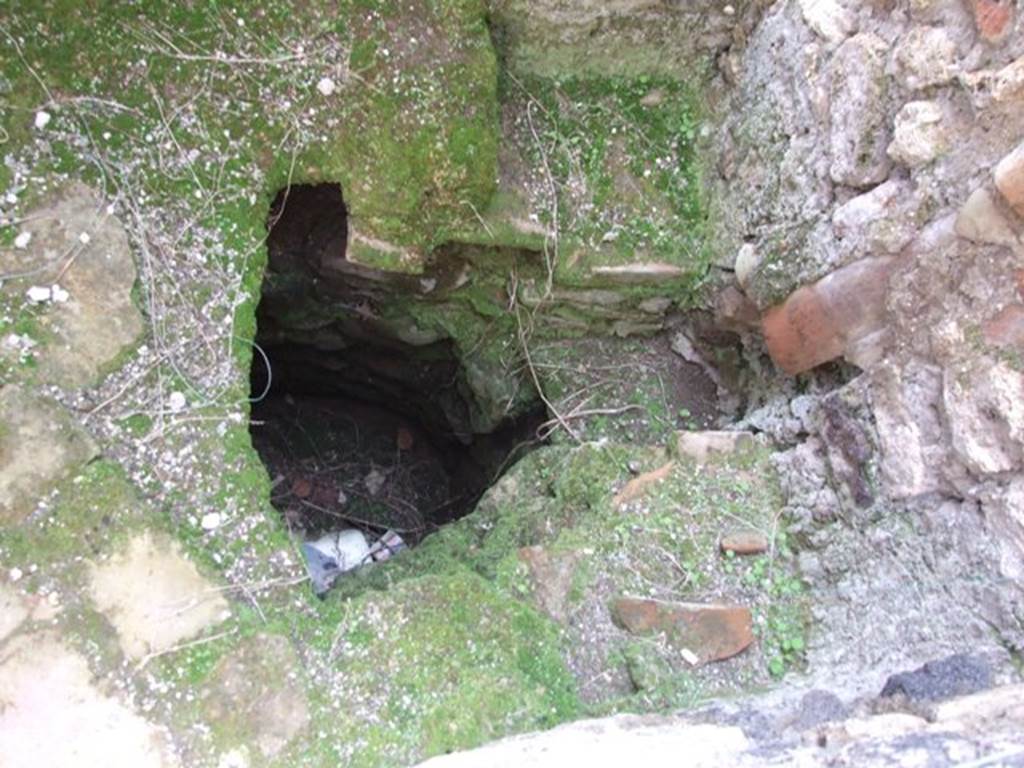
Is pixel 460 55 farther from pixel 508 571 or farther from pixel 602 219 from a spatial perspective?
pixel 508 571

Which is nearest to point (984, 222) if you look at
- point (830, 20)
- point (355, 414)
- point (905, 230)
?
point (905, 230)

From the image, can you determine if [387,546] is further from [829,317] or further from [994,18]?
[994,18]

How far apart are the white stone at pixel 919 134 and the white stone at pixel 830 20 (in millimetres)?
369

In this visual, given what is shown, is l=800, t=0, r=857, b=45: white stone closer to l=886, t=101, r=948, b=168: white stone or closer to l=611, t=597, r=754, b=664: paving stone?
l=886, t=101, r=948, b=168: white stone

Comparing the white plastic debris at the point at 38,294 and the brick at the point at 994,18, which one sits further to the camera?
the white plastic debris at the point at 38,294

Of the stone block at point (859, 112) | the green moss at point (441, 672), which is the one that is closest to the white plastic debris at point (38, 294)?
the green moss at point (441, 672)

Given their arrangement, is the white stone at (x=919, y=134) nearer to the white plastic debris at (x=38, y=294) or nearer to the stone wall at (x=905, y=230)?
the stone wall at (x=905, y=230)

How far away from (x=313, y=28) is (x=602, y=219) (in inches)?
42.3

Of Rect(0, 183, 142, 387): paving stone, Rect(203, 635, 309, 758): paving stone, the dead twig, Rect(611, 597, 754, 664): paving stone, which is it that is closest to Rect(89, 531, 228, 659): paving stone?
the dead twig

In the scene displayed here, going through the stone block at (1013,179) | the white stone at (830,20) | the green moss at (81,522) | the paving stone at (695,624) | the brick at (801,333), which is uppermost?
the white stone at (830,20)

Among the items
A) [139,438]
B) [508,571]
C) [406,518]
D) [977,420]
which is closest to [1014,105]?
[977,420]

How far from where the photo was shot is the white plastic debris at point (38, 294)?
2059 millimetres

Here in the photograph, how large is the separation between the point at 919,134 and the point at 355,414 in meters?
3.28

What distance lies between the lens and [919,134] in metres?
1.91
